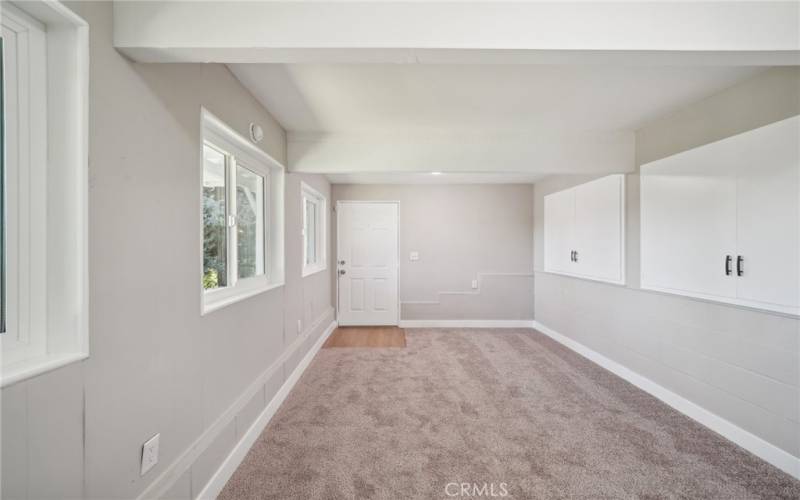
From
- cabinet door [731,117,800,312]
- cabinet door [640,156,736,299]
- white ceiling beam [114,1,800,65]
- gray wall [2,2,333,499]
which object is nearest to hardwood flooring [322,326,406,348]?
gray wall [2,2,333,499]

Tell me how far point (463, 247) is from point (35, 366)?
4522mm

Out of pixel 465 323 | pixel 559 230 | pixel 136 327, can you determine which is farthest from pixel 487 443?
pixel 559 230

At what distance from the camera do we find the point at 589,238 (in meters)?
3.56

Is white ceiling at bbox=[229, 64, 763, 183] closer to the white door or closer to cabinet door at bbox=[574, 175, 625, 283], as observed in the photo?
cabinet door at bbox=[574, 175, 625, 283]

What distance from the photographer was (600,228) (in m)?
3.38

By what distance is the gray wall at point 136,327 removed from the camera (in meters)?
0.91

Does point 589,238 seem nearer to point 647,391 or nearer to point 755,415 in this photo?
point 647,391

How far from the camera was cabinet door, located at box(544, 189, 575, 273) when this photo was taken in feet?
13.0

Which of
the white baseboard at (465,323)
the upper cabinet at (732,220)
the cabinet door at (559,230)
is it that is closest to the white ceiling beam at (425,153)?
the upper cabinet at (732,220)

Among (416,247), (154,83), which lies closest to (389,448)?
(154,83)

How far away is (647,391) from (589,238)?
1548mm

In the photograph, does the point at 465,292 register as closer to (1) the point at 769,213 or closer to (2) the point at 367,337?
(2) the point at 367,337

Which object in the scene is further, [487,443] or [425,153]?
[425,153]

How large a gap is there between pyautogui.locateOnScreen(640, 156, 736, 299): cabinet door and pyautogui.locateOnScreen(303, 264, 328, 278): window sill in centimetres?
319
